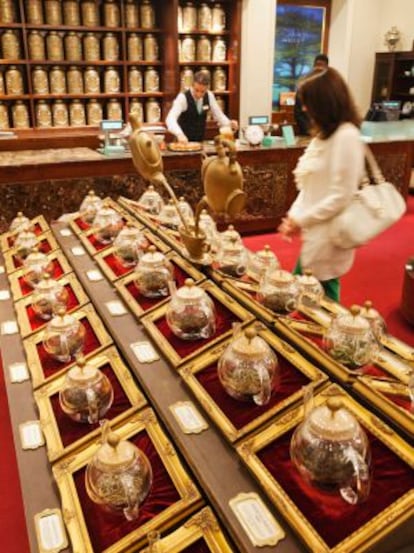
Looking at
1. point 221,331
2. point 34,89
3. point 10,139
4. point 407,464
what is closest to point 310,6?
point 34,89

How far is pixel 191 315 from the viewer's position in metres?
1.52

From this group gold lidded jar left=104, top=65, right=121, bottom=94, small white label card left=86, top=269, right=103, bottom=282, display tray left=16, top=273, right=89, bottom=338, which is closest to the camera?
display tray left=16, top=273, right=89, bottom=338

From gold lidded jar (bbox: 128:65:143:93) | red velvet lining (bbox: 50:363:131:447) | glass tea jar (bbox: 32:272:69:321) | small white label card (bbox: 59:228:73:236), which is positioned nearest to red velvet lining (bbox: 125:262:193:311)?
glass tea jar (bbox: 32:272:69:321)

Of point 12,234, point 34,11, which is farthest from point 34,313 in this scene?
point 34,11

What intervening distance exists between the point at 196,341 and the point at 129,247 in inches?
29.7

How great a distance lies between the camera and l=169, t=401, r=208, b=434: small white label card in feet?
3.98

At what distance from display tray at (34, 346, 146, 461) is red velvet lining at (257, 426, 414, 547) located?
448mm

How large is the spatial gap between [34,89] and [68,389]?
5.21m

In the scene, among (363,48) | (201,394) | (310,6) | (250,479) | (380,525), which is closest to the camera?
(380,525)

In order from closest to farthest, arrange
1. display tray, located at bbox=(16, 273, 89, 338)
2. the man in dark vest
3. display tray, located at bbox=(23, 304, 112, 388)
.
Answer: display tray, located at bbox=(23, 304, 112, 388) → display tray, located at bbox=(16, 273, 89, 338) → the man in dark vest

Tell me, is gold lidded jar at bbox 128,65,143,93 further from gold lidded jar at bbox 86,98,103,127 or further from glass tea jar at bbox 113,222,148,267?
glass tea jar at bbox 113,222,148,267

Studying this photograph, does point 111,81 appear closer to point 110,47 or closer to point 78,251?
point 110,47

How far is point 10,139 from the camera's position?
5.38 metres

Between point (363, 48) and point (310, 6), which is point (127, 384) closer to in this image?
point (310, 6)
